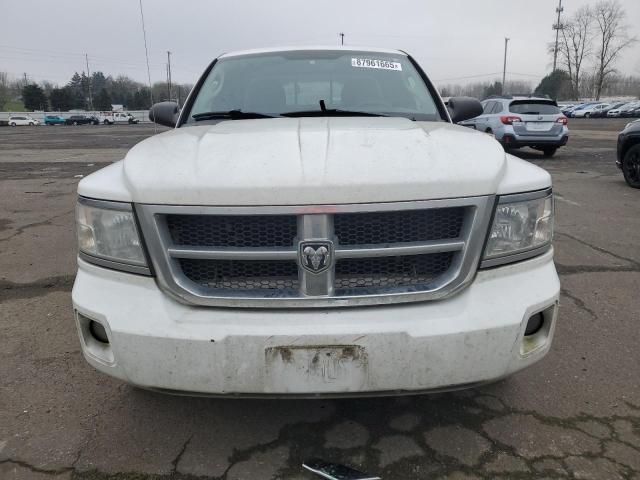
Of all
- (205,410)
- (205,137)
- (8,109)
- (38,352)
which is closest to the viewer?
(205,137)

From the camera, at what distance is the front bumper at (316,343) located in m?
1.69

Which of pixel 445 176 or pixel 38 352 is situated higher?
pixel 445 176

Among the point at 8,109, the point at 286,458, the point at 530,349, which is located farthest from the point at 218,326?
the point at 8,109

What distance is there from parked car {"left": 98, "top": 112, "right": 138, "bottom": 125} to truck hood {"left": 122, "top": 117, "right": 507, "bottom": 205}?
62797 mm

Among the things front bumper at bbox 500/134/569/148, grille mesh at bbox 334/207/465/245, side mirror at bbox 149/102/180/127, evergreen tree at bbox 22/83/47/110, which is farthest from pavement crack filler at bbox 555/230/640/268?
evergreen tree at bbox 22/83/47/110

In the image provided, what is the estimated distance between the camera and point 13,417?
91.7 inches

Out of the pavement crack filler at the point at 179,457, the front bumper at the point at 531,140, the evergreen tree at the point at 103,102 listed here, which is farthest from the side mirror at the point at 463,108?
the evergreen tree at the point at 103,102

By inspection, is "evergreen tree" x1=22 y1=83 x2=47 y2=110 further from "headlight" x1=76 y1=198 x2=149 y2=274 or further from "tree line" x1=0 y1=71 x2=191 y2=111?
"headlight" x1=76 y1=198 x2=149 y2=274

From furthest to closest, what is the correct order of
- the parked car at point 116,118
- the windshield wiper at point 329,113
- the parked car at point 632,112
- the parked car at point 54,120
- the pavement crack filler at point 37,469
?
the parked car at point 116,118 → the parked car at point 54,120 → the parked car at point 632,112 → the windshield wiper at point 329,113 → the pavement crack filler at point 37,469

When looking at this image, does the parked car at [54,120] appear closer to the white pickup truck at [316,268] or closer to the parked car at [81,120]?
the parked car at [81,120]

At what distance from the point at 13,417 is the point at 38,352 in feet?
2.25

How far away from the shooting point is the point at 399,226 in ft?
5.85

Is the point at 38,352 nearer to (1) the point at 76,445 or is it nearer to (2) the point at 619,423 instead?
(1) the point at 76,445

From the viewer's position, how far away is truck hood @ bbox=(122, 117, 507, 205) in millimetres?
1686
